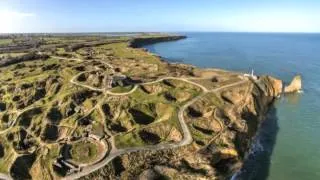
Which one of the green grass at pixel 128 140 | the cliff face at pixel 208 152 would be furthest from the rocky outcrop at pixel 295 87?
the green grass at pixel 128 140

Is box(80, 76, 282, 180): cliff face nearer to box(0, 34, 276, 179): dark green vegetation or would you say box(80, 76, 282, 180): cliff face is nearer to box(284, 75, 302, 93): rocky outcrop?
box(0, 34, 276, 179): dark green vegetation

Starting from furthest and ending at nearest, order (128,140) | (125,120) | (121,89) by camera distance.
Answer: (121,89) < (125,120) < (128,140)

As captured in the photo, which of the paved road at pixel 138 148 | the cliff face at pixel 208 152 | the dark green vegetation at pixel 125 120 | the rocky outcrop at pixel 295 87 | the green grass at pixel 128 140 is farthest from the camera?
the rocky outcrop at pixel 295 87

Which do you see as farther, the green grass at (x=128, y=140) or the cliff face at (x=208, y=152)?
the green grass at (x=128, y=140)

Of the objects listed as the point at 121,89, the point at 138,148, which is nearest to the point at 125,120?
the point at 138,148

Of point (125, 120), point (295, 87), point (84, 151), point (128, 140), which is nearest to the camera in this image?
point (84, 151)

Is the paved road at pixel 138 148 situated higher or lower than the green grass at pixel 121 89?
lower

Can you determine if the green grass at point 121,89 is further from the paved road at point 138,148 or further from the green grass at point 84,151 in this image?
the green grass at point 84,151

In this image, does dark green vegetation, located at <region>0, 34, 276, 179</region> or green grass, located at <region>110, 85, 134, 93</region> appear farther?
green grass, located at <region>110, 85, 134, 93</region>

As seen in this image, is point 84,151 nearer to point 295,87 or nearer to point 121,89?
point 121,89

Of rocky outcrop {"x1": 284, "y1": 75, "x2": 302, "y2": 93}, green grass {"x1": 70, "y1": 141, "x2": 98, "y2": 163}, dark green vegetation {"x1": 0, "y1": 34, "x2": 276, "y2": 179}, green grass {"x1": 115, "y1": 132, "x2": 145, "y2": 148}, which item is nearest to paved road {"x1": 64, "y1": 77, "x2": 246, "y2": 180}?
dark green vegetation {"x1": 0, "y1": 34, "x2": 276, "y2": 179}
